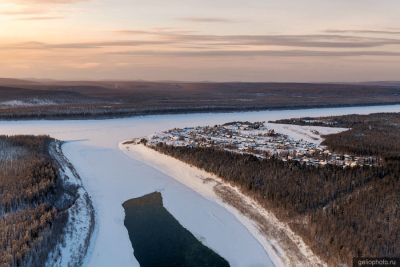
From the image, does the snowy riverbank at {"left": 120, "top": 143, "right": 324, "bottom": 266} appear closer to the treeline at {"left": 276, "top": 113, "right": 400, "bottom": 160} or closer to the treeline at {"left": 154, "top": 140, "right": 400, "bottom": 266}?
the treeline at {"left": 154, "top": 140, "right": 400, "bottom": 266}

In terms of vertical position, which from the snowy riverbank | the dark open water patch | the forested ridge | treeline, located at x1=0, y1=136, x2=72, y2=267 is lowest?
the dark open water patch

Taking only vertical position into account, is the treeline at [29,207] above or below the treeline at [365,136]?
below

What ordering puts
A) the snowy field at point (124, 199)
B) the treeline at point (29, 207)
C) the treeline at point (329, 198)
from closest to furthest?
the treeline at point (29, 207) → the treeline at point (329, 198) → the snowy field at point (124, 199)

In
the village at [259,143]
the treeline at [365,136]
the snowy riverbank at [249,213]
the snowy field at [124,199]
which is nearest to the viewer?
the snowy riverbank at [249,213]

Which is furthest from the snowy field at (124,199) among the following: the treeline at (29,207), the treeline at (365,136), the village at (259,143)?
the treeline at (365,136)

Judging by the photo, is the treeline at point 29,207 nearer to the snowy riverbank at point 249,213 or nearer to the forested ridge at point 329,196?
the snowy riverbank at point 249,213

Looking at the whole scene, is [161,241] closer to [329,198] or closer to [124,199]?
[124,199]

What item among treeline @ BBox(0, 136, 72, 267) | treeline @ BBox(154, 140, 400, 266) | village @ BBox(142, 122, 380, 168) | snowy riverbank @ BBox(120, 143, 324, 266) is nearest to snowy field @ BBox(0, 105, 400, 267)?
snowy riverbank @ BBox(120, 143, 324, 266)
